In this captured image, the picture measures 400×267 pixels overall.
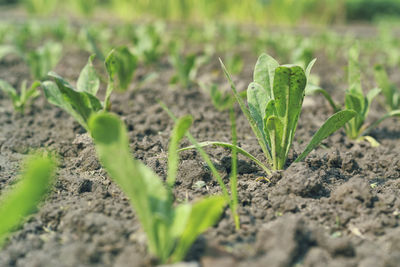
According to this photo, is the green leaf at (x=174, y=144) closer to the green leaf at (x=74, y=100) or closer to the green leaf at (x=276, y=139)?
the green leaf at (x=276, y=139)

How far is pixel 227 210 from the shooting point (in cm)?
145

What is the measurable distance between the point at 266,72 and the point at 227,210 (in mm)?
715

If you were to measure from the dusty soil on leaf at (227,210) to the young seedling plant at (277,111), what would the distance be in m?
0.12

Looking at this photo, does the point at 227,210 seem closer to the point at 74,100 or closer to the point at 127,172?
the point at 127,172

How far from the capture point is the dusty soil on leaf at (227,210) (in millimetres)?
1177

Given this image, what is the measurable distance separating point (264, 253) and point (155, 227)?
339mm

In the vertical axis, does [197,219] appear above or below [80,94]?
below

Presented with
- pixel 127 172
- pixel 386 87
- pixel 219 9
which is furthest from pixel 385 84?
pixel 219 9

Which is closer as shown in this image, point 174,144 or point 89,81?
point 174,144

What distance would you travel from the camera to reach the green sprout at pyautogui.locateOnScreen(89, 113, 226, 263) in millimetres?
1033

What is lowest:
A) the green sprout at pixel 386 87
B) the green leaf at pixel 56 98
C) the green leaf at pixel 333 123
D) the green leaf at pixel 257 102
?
the green sprout at pixel 386 87

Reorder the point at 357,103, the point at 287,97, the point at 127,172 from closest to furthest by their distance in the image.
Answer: the point at 127,172 < the point at 287,97 < the point at 357,103

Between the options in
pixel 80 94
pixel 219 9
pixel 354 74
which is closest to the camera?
pixel 80 94

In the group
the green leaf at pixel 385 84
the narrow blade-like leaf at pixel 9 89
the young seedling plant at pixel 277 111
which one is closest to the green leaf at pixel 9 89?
the narrow blade-like leaf at pixel 9 89
